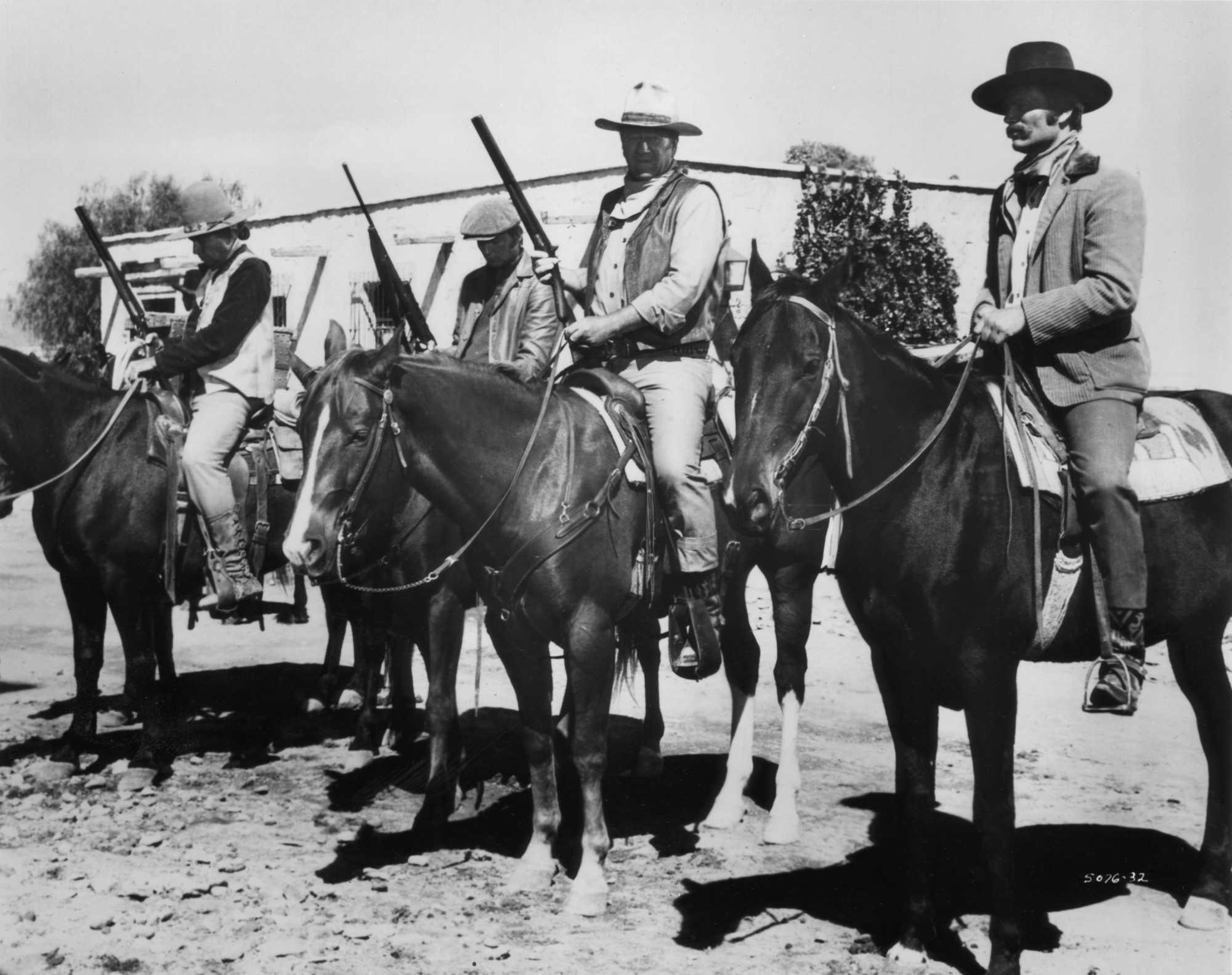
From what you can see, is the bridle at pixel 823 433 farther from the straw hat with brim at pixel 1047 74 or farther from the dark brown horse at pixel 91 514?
the dark brown horse at pixel 91 514

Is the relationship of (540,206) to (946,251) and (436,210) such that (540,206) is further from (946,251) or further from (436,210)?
(946,251)

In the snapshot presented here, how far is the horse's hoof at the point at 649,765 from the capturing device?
23.5ft

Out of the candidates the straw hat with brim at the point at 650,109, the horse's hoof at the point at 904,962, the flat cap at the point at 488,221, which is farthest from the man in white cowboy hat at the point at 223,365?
the horse's hoof at the point at 904,962

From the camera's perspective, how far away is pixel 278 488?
301 inches

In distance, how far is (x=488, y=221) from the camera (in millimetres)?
6797

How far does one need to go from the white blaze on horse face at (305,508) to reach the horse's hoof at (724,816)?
9.03ft

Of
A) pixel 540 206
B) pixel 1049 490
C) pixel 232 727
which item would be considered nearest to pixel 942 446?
pixel 1049 490

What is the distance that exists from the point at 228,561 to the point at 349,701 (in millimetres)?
2312

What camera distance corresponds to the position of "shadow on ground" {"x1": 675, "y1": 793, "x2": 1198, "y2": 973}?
4918mm

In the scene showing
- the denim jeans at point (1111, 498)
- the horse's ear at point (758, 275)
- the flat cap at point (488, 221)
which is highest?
the flat cap at point (488, 221)

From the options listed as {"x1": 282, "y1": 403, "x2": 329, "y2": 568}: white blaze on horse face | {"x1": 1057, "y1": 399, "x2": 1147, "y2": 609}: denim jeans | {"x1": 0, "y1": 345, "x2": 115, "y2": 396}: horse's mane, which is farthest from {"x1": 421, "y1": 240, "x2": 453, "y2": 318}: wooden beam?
{"x1": 1057, "y1": 399, "x2": 1147, "y2": 609}: denim jeans

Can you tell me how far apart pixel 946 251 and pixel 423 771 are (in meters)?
14.9

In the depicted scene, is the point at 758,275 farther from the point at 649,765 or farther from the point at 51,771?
the point at 51,771

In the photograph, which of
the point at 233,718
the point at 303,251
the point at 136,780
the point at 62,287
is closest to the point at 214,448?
the point at 136,780
